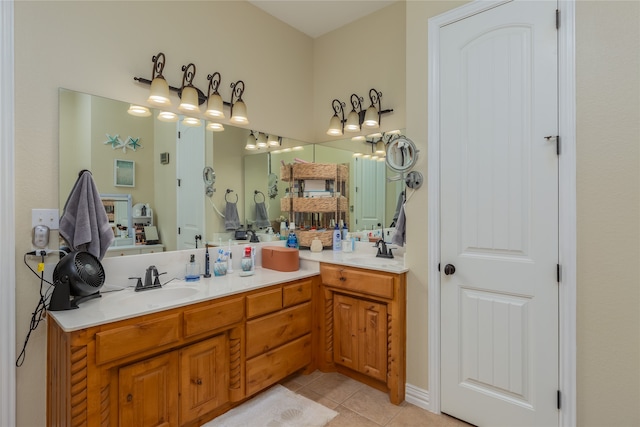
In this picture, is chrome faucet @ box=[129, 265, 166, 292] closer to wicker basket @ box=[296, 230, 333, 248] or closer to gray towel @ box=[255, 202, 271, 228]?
gray towel @ box=[255, 202, 271, 228]

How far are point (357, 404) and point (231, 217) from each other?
5.56 feet

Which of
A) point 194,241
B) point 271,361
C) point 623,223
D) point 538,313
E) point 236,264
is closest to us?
point 623,223

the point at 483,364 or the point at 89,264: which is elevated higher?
the point at 89,264

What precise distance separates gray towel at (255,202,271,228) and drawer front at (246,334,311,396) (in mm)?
1064

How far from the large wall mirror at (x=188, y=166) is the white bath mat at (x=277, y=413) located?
3.85 feet

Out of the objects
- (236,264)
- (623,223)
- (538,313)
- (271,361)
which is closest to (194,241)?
(236,264)

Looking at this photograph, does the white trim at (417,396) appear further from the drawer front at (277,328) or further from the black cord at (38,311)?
the black cord at (38,311)

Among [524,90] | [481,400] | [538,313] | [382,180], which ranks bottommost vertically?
[481,400]

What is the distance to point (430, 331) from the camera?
2094mm

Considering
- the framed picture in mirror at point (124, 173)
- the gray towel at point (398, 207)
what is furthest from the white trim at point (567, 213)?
the framed picture in mirror at point (124, 173)

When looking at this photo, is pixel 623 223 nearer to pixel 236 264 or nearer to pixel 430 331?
pixel 430 331

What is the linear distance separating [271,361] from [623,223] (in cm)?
213

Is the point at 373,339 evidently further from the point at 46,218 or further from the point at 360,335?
the point at 46,218

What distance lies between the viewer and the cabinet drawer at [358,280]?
220 cm
